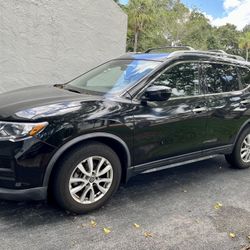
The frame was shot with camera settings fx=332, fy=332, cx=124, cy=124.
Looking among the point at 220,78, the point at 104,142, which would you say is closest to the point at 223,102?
the point at 220,78

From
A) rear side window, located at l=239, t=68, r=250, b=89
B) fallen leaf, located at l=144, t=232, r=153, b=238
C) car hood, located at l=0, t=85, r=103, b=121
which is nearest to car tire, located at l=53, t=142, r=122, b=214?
car hood, located at l=0, t=85, r=103, b=121

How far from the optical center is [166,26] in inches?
1526

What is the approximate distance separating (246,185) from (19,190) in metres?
3.08

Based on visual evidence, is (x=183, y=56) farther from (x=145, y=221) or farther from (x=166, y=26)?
(x=166, y=26)

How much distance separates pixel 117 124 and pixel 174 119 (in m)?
0.82

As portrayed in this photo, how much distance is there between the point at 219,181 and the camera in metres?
4.66

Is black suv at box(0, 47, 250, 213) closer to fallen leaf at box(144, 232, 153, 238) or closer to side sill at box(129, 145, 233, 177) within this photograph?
side sill at box(129, 145, 233, 177)

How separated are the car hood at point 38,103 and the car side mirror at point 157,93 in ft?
1.80

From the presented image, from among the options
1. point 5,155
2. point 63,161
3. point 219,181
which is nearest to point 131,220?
point 63,161

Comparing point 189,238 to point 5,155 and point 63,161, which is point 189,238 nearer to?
point 63,161

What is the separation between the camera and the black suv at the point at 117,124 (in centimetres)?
299

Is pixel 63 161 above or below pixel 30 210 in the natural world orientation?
above

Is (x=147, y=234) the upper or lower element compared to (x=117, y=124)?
lower

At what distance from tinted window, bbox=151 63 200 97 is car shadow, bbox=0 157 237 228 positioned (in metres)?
1.21
